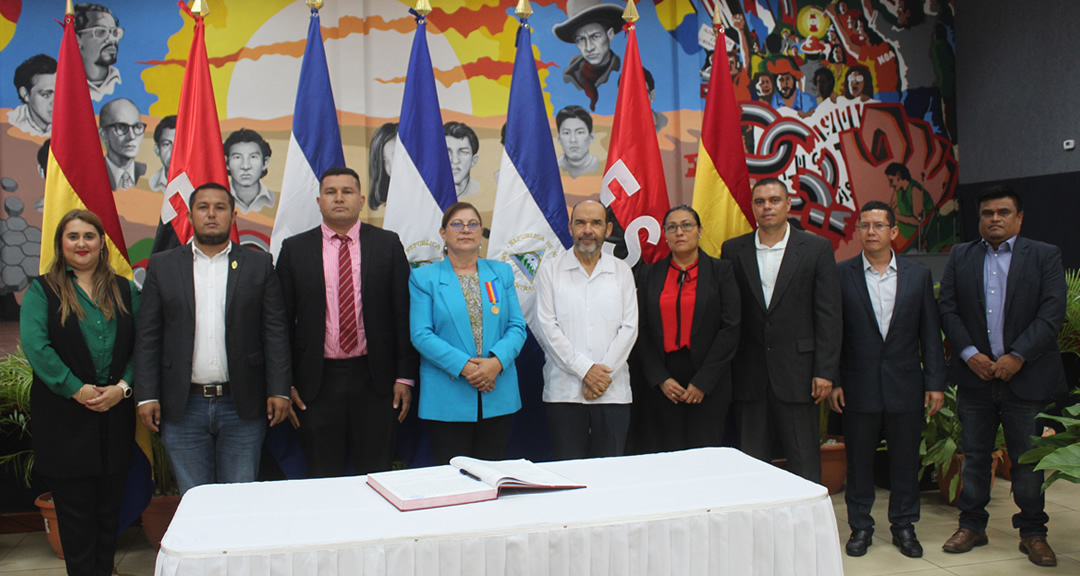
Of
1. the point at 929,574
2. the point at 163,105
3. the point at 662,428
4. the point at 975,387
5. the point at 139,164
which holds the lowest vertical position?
the point at 929,574

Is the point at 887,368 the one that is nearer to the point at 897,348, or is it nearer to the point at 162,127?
the point at 897,348

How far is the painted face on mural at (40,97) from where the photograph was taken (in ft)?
15.6

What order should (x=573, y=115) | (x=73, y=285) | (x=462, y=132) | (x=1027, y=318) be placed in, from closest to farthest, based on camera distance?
(x=73, y=285), (x=1027, y=318), (x=462, y=132), (x=573, y=115)

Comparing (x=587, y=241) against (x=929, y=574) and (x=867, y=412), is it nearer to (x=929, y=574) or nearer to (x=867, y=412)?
(x=867, y=412)

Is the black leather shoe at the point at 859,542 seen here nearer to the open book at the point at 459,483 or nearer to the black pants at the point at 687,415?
the black pants at the point at 687,415

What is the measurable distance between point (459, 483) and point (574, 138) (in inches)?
158

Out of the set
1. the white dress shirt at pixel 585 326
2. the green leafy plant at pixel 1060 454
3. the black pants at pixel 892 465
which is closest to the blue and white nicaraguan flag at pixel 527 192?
the white dress shirt at pixel 585 326

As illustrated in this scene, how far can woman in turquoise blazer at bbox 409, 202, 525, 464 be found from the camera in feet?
9.39

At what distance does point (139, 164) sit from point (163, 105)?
41cm

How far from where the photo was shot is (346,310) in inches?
116

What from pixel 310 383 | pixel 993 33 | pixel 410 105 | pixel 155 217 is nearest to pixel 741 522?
pixel 310 383

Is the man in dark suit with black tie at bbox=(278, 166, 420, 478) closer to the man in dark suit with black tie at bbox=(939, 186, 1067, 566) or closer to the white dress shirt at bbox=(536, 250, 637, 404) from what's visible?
the white dress shirt at bbox=(536, 250, 637, 404)

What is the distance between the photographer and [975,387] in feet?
10.3

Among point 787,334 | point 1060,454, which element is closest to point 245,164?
point 787,334
